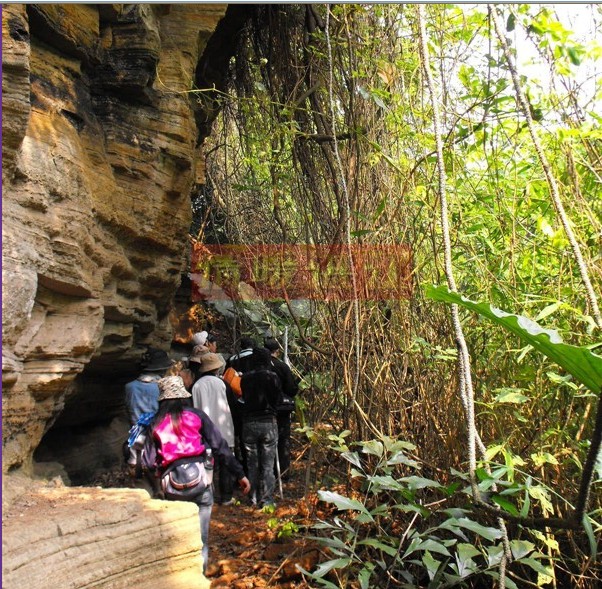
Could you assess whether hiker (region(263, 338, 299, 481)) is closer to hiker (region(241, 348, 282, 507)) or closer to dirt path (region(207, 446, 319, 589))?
hiker (region(241, 348, 282, 507))

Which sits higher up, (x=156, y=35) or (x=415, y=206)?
(x=156, y=35)

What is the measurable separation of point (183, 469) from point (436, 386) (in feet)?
5.05

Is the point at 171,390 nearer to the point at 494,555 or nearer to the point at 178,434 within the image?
the point at 178,434

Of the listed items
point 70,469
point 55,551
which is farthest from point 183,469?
point 70,469

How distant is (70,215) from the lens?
3889mm

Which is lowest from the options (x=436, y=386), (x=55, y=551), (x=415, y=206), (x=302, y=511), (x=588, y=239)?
(x=302, y=511)

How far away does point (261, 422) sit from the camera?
551 cm

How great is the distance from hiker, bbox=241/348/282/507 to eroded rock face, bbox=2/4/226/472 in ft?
4.07

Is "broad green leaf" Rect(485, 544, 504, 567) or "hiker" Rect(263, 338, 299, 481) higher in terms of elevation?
"hiker" Rect(263, 338, 299, 481)

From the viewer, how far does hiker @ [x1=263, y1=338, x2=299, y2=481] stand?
18.4 ft

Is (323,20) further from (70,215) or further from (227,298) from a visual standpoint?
(227,298)

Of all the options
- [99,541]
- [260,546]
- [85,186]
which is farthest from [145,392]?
[99,541]

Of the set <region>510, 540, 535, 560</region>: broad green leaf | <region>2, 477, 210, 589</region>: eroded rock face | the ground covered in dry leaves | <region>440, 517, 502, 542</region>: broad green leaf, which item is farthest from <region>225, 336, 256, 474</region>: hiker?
<region>510, 540, 535, 560</region>: broad green leaf

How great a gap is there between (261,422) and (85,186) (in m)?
2.49
